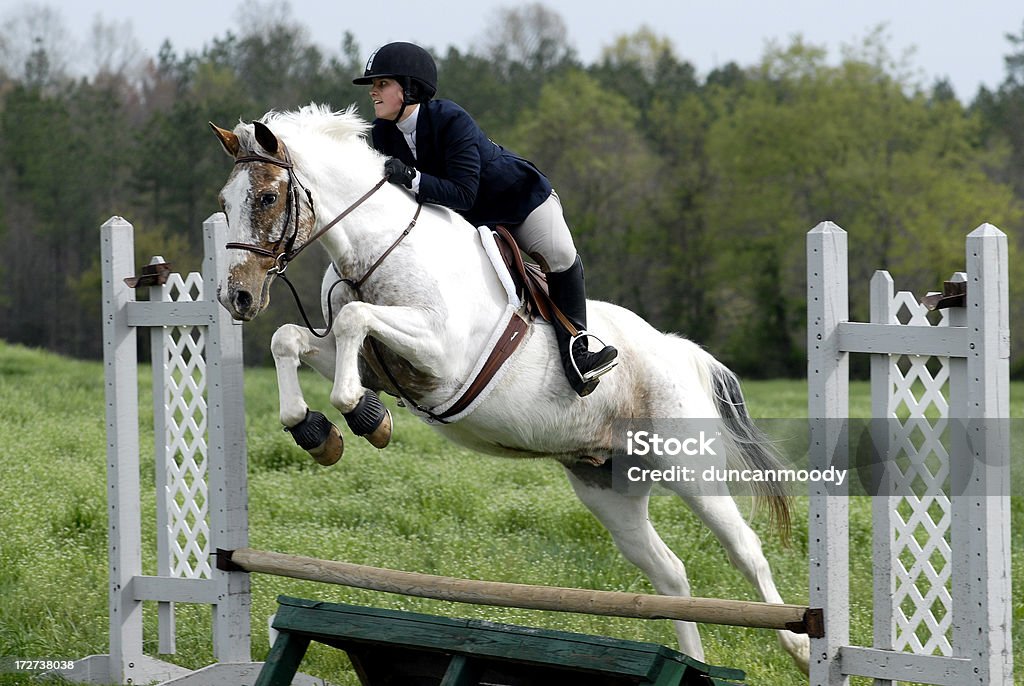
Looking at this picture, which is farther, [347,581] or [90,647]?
[90,647]

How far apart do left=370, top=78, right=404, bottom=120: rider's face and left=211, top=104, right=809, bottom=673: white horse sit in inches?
4.4

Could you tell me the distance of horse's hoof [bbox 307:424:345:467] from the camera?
3520mm

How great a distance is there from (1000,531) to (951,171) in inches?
1304

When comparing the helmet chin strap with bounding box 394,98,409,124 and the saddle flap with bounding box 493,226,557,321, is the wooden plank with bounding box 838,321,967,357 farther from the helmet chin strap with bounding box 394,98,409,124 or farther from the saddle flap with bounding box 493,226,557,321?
the helmet chin strap with bounding box 394,98,409,124

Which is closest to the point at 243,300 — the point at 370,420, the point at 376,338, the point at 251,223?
the point at 251,223

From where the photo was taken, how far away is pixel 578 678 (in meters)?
3.30

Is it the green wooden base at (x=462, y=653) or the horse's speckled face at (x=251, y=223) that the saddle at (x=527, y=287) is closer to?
the horse's speckled face at (x=251, y=223)

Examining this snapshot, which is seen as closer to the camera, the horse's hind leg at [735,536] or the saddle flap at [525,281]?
the saddle flap at [525,281]

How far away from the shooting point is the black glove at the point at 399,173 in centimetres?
372

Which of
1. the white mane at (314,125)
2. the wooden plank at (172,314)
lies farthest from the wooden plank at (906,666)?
the wooden plank at (172,314)

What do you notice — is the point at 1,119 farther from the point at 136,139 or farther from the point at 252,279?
the point at 252,279

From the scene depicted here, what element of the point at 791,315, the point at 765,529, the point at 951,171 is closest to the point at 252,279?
the point at 765,529

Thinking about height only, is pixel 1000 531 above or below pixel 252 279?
below

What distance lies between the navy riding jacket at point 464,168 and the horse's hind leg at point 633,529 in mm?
1104
